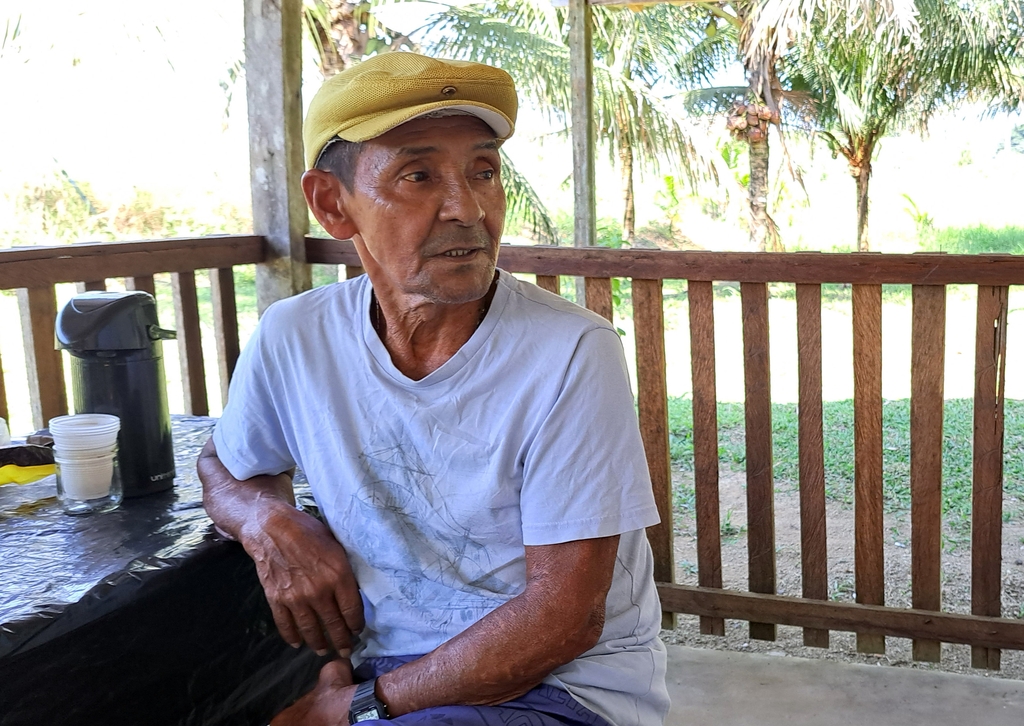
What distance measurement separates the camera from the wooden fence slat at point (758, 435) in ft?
8.99

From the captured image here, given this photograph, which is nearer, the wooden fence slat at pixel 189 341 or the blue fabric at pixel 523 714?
the blue fabric at pixel 523 714

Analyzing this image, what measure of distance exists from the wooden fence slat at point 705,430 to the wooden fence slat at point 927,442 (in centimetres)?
53

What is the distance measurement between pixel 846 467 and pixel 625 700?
4.55 meters

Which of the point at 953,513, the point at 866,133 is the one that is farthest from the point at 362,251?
the point at 866,133

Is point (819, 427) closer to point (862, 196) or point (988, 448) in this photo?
point (988, 448)

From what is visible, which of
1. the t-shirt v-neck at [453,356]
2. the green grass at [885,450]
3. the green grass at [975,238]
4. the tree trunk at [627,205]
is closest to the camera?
the t-shirt v-neck at [453,356]

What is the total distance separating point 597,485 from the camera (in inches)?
49.4

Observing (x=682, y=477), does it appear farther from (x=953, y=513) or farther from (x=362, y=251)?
(x=362, y=251)

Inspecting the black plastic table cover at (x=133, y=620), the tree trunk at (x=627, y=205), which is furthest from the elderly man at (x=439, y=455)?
the tree trunk at (x=627, y=205)

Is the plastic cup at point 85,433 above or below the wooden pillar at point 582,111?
below

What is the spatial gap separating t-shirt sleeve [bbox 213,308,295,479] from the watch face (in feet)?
1.43

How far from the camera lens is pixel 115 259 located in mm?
2754

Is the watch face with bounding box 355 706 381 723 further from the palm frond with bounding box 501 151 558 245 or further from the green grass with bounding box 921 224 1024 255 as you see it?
the green grass with bounding box 921 224 1024 255

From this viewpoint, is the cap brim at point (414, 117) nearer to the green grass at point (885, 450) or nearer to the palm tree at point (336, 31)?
the green grass at point (885, 450)
